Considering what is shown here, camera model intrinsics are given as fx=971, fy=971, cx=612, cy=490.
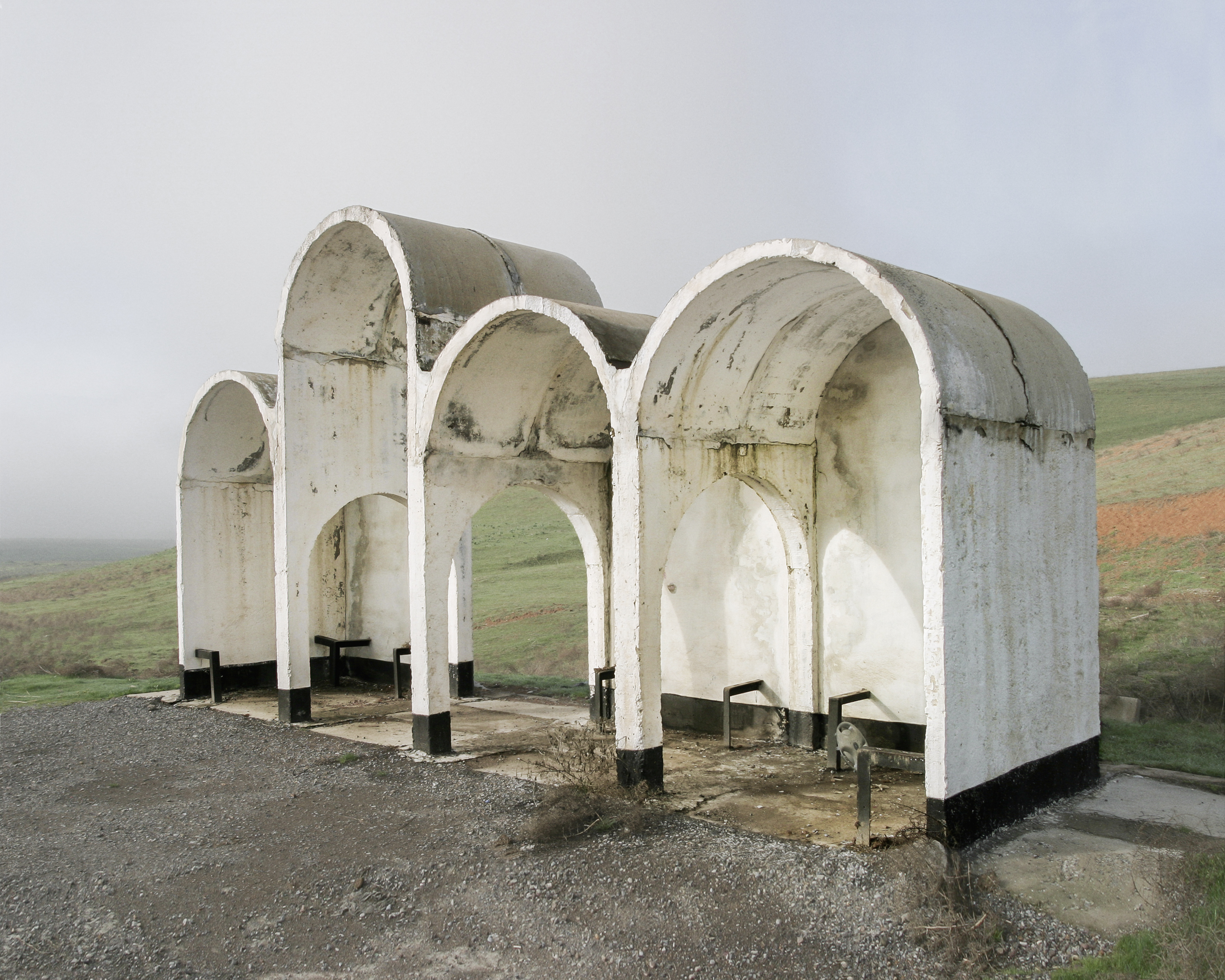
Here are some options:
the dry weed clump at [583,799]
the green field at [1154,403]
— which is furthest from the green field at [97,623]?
the green field at [1154,403]

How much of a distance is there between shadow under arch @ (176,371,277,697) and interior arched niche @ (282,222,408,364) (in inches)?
88.6

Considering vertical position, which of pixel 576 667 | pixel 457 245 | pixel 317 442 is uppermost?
pixel 457 245

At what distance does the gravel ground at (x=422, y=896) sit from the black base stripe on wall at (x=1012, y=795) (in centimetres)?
48

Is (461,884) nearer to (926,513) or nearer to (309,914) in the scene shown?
(309,914)

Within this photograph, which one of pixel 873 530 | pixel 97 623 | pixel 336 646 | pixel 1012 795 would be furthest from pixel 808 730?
pixel 97 623

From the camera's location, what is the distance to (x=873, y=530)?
9172 mm

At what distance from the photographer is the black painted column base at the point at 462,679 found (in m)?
13.2

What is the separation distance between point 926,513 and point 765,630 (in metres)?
4.07

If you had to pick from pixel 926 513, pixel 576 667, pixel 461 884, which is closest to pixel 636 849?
pixel 461 884

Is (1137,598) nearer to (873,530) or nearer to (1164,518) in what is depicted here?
(1164,518)

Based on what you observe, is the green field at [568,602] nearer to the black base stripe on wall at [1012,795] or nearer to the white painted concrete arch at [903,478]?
the black base stripe on wall at [1012,795]

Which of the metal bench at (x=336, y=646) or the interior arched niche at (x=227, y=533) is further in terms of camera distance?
the metal bench at (x=336, y=646)

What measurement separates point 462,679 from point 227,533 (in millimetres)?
4185

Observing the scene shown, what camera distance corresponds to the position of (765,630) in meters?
10.0
